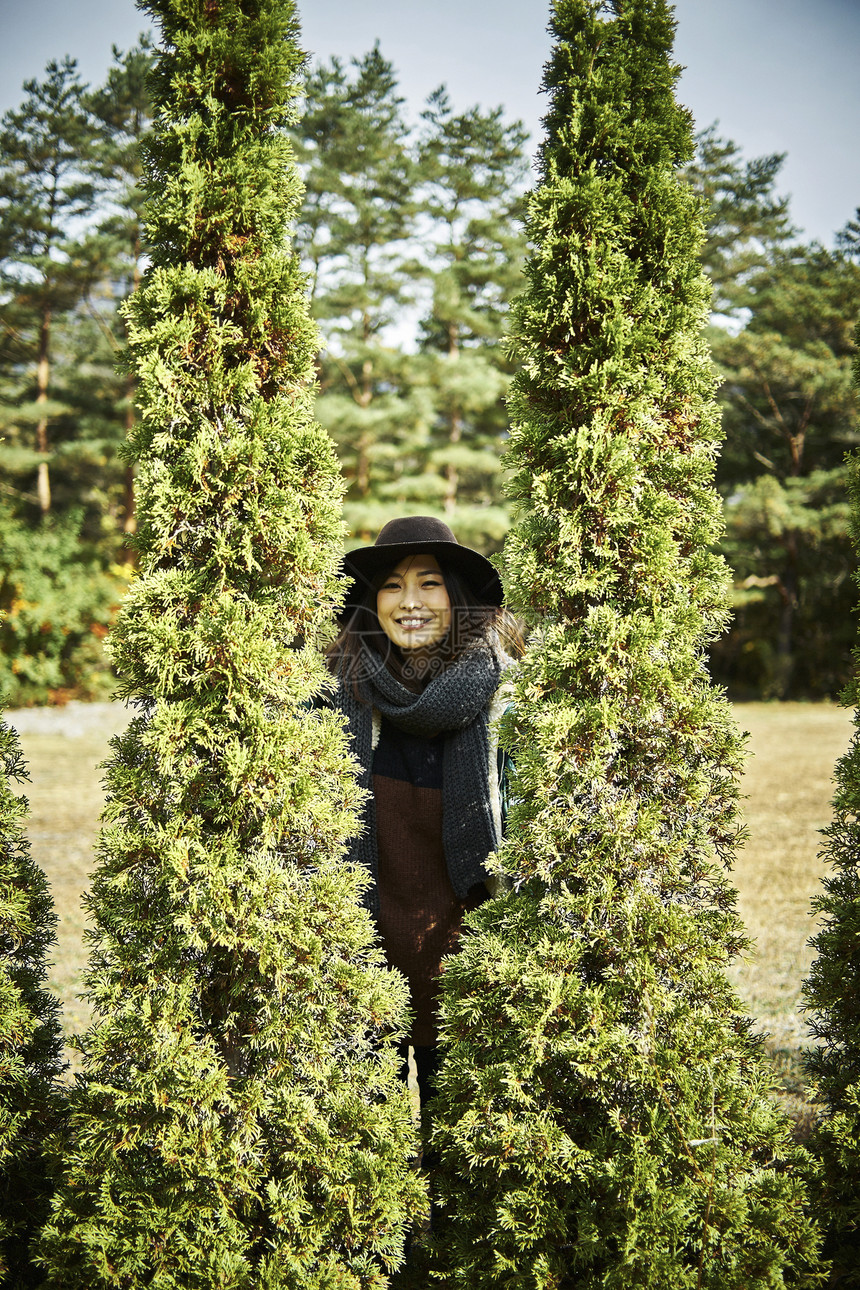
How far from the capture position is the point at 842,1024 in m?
2.82

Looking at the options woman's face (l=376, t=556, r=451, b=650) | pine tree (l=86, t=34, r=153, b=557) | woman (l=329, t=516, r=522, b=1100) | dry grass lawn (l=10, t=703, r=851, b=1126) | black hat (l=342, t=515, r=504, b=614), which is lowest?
dry grass lawn (l=10, t=703, r=851, b=1126)

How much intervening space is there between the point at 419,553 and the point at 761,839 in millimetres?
8949

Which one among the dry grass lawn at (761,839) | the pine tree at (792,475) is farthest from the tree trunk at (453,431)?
the dry grass lawn at (761,839)

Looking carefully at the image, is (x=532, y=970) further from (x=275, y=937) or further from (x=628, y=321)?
(x=628, y=321)

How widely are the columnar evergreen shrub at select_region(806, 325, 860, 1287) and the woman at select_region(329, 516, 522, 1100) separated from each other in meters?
1.21

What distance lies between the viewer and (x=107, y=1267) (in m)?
2.32

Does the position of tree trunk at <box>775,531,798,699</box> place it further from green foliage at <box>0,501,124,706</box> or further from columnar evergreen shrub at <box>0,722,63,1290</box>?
columnar evergreen shrub at <box>0,722,63,1290</box>

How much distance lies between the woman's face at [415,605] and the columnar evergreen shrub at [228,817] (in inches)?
29.4

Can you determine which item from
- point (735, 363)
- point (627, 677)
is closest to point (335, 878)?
point (627, 677)

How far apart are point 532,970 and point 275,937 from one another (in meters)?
0.78

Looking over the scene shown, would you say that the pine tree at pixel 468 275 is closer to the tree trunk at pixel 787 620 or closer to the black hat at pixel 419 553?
the tree trunk at pixel 787 620

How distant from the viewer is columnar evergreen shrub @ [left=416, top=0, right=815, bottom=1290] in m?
2.43

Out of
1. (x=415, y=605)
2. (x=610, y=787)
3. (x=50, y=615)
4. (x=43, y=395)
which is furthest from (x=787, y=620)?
(x=610, y=787)

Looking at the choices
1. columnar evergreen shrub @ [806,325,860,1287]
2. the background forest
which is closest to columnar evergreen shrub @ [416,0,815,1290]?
columnar evergreen shrub @ [806,325,860,1287]
